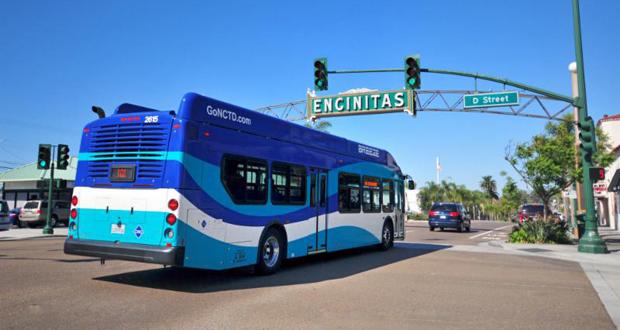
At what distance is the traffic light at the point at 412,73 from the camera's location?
50.7 ft

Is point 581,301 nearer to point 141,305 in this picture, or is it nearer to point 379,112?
point 141,305

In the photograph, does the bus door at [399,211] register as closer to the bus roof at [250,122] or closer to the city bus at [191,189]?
the bus roof at [250,122]

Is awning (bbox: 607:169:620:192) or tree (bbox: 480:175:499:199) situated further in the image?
tree (bbox: 480:175:499:199)

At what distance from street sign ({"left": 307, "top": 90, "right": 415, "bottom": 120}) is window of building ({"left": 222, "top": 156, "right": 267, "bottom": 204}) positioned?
50.5 ft

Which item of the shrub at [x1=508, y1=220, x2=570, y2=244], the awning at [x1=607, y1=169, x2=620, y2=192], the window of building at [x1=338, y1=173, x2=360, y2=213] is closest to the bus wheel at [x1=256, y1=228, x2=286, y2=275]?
the window of building at [x1=338, y1=173, x2=360, y2=213]

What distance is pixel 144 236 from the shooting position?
7551 millimetres

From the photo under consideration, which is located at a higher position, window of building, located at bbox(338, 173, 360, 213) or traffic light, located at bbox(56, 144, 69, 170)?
traffic light, located at bbox(56, 144, 69, 170)

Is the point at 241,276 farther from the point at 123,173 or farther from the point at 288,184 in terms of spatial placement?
the point at 123,173

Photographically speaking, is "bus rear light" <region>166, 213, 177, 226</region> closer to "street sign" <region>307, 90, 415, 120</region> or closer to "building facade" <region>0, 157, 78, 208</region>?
"street sign" <region>307, 90, 415, 120</region>

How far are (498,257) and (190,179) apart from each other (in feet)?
35.4

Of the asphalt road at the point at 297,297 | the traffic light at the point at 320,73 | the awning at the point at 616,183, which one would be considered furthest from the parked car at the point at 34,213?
the awning at the point at 616,183

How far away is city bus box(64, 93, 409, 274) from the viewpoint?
24.6 ft

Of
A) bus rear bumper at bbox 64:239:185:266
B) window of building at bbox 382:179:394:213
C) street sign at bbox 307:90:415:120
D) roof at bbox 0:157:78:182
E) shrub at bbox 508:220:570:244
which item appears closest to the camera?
bus rear bumper at bbox 64:239:185:266

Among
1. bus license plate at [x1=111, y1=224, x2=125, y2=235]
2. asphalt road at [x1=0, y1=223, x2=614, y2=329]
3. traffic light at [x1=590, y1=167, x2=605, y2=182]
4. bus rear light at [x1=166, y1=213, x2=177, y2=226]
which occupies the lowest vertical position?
asphalt road at [x1=0, y1=223, x2=614, y2=329]
